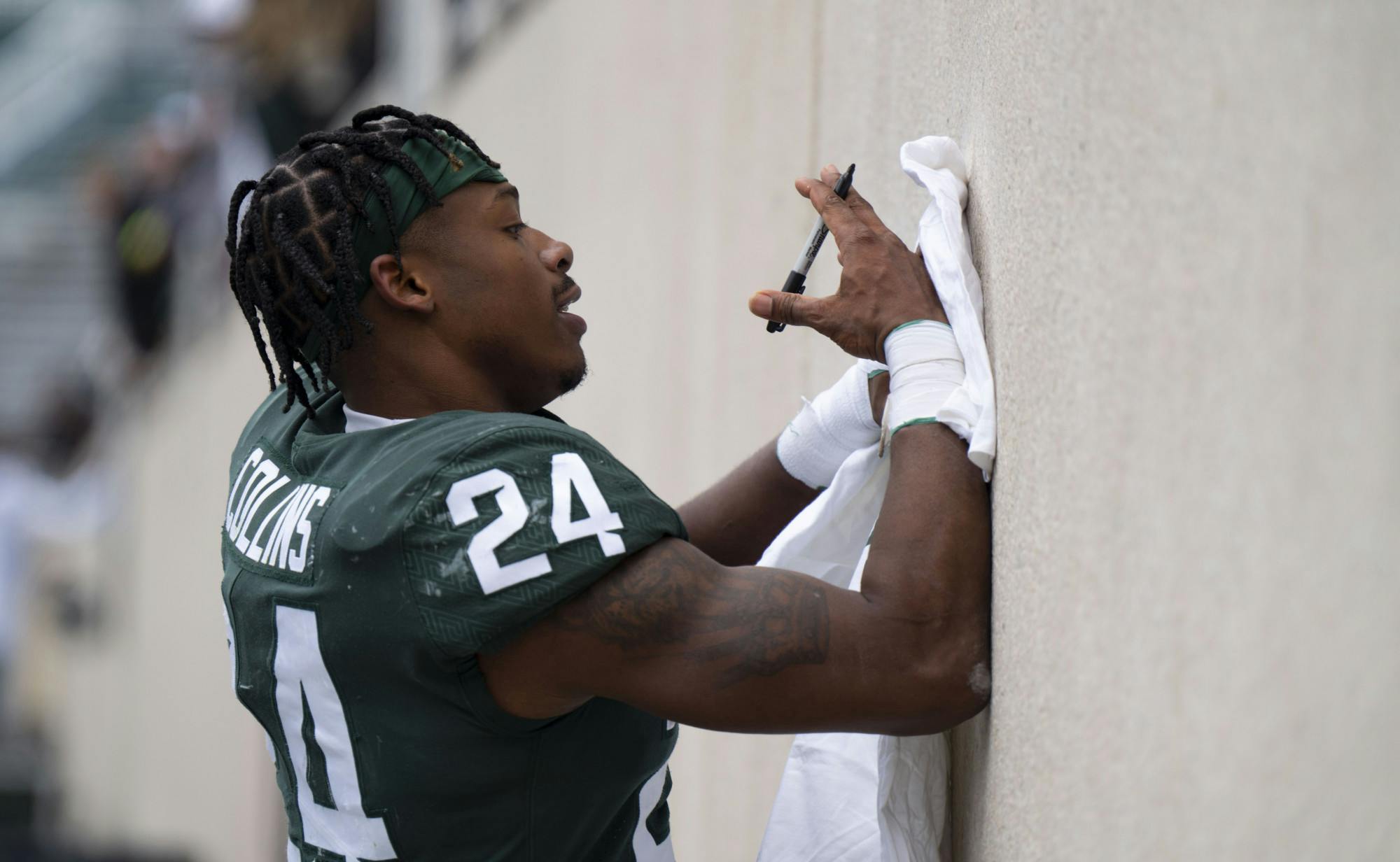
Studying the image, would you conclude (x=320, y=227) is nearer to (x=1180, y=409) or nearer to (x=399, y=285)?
(x=399, y=285)

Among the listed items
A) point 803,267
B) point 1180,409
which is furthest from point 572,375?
point 1180,409

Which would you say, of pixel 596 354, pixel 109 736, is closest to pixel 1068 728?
pixel 596 354

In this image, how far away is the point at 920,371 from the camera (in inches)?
66.1

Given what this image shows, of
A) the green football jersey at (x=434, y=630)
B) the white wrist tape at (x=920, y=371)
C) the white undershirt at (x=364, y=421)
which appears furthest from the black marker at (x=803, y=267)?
the white undershirt at (x=364, y=421)

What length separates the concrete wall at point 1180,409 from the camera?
87 cm

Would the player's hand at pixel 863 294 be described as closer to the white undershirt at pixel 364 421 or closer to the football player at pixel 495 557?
the football player at pixel 495 557

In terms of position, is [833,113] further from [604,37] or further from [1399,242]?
[1399,242]

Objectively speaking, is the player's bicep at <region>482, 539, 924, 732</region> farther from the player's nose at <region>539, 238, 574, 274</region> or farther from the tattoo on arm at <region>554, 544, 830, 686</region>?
the player's nose at <region>539, 238, 574, 274</region>

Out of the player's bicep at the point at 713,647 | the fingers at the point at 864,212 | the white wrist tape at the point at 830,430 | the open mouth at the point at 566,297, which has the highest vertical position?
the fingers at the point at 864,212

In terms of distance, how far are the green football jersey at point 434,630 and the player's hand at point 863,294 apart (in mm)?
314

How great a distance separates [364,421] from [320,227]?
233 millimetres

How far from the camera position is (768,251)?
296 centimetres

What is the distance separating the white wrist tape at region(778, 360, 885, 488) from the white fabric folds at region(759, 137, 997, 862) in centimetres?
7

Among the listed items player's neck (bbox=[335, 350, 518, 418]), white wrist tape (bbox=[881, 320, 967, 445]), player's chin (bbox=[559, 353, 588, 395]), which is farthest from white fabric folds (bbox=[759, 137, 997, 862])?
player's neck (bbox=[335, 350, 518, 418])
